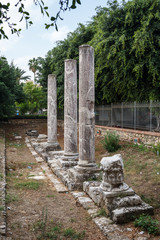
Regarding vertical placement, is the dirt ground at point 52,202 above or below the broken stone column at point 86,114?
below

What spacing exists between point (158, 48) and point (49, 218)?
10.1m

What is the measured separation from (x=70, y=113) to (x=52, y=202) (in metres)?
3.87

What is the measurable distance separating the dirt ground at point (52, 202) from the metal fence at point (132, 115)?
1.66 m

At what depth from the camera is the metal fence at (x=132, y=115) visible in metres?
11.1

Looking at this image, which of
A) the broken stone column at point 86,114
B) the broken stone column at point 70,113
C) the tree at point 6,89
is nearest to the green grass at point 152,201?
the broken stone column at point 86,114

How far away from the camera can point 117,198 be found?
507cm

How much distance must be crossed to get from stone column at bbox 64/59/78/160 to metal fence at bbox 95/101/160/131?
4.05 m

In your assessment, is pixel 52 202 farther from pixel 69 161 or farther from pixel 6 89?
pixel 6 89

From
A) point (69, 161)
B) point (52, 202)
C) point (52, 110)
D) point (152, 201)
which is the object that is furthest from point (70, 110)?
point (152, 201)

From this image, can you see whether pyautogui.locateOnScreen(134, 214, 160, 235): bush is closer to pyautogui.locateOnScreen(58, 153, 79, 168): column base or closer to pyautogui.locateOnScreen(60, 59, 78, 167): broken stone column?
pyautogui.locateOnScreen(58, 153, 79, 168): column base

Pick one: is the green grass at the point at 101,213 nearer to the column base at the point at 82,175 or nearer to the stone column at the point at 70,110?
the column base at the point at 82,175

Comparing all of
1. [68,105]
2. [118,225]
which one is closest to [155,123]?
[68,105]

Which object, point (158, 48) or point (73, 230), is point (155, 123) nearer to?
point (158, 48)

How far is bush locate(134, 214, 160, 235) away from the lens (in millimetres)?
4273
